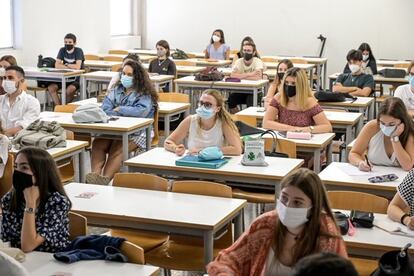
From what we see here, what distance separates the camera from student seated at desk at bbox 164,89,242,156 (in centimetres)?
589

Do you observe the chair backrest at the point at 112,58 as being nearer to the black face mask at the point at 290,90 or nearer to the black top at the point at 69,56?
the black top at the point at 69,56

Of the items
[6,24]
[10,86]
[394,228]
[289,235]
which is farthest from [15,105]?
[6,24]

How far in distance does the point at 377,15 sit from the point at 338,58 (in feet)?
3.79

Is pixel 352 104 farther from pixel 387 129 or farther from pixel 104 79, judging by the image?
pixel 104 79

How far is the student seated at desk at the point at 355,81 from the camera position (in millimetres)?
9555

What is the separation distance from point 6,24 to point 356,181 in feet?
27.5

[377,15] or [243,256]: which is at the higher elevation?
[377,15]

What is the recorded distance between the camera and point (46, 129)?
6043 mm

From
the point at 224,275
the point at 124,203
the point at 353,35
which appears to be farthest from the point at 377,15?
the point at 224,275

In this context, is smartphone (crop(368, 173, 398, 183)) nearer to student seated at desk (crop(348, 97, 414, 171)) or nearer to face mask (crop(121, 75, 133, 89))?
student seated at desk (crop(348, 97, 414, 171))

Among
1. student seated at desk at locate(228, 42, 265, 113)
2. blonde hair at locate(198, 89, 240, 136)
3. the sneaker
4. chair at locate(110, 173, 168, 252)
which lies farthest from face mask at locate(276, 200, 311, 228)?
student seated at desk at locate(228, 42, 265, 113)

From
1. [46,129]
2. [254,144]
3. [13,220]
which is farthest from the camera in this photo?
[46,129]

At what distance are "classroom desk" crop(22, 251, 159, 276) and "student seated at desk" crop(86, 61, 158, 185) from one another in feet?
11.5

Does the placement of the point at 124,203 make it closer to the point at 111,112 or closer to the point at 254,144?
the point at 254,144
